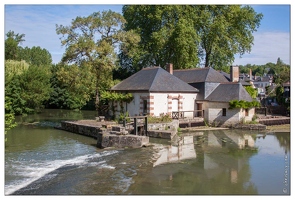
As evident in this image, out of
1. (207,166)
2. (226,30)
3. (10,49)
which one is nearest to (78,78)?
(207,166)

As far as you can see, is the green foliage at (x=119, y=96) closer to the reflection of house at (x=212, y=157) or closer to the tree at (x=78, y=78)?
the tree at (x=78, y=78)

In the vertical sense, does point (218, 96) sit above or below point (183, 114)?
above

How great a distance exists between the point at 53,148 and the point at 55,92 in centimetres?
2955

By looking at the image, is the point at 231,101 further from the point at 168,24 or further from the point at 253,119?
the point at 168,24

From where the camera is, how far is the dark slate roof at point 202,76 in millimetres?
24688

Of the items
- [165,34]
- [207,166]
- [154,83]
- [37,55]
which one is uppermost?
[37,55]

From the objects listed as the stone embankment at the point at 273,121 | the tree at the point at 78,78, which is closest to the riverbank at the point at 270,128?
the stone embankment at the point at 273,121

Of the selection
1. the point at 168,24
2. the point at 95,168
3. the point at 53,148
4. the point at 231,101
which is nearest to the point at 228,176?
the point at 95,168

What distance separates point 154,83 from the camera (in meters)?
22.0

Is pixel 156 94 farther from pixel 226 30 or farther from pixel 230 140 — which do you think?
pixel 226 30

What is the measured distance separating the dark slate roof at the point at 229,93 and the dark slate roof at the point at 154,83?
1550mm

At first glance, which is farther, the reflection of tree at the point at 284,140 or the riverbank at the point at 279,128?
the riverbank at the point at 279,128

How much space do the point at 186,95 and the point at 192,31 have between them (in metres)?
9.17

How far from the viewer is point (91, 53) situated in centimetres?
2330
